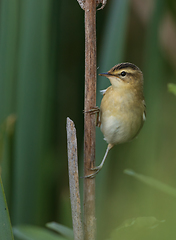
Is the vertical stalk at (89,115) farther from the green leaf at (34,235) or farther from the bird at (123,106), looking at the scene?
the bird at (123,106)

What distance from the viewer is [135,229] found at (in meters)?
0.44

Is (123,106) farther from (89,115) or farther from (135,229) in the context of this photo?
(135,229)

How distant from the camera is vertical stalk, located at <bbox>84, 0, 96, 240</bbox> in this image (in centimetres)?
102

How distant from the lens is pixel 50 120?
2043mm

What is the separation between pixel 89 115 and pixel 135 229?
69 centimetres

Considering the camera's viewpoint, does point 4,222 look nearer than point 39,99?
Yes

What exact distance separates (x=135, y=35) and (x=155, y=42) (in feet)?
2.48

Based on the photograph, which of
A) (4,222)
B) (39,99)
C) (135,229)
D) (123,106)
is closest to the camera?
(135,229)

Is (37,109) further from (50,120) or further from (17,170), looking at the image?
(17,170)

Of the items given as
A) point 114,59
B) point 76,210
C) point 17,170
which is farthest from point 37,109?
point 76,210

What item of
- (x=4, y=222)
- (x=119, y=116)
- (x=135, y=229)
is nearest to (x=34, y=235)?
(x=4, y=222)

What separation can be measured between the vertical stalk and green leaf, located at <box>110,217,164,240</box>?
0.58m

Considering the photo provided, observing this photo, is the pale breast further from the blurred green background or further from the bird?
the blurred green background

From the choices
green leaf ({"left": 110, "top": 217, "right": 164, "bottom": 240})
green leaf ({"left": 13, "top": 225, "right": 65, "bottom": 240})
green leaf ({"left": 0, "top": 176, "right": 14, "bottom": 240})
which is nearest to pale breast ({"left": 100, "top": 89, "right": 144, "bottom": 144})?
green leaf ({"left": 13, "top": 225, "right": 65, "bottom": 240})
